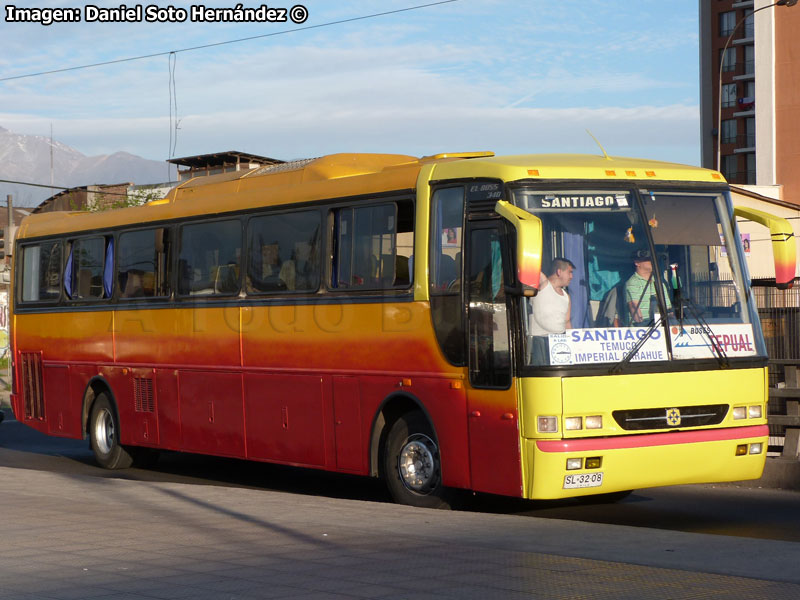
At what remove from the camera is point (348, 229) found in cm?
1243

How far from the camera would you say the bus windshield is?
33.6 feet

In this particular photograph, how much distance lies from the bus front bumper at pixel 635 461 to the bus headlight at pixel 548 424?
0.09m

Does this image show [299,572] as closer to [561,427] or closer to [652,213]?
[561,427]

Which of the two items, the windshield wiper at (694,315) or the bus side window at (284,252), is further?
the bus side window at (284,252)

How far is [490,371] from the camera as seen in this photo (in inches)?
417

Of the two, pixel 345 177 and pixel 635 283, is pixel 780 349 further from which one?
pixel 345 177

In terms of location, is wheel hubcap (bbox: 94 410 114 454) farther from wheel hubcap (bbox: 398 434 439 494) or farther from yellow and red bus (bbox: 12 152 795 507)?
wheel hubcap (bbox: 398 434 439 494)

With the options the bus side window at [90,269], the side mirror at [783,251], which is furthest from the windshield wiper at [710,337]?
the bus side window at [90,269]

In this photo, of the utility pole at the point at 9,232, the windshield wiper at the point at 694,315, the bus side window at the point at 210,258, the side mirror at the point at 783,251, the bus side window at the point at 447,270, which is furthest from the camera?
the utility pole at the point at 9,232

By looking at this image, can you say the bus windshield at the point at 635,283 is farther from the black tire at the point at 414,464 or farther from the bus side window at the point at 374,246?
the black tire at the point at 414,464

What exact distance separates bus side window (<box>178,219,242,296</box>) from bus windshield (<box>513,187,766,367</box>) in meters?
4.69

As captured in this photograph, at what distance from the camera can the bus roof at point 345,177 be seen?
35.3 ft

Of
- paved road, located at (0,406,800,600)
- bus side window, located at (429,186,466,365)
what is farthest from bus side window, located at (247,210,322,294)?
paved road, located at (0,406,800,600)

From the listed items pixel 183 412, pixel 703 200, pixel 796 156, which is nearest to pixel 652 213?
pixel 703 200
